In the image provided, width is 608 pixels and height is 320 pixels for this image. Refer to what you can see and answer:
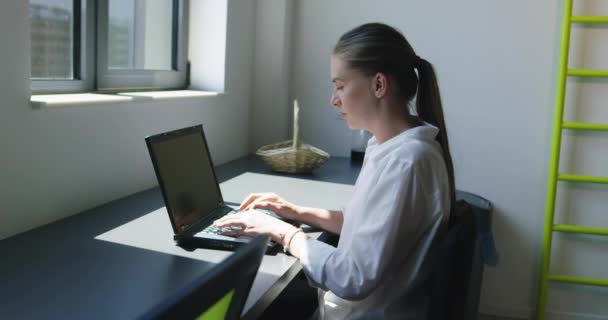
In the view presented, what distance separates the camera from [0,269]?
1.21 m

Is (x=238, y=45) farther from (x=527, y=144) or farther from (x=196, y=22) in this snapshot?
(x=527, y=144)

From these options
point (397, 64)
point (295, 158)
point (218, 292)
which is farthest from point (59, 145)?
point (218, 292)

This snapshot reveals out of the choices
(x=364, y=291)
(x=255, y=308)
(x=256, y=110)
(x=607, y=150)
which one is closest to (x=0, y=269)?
(x=255, y=308)

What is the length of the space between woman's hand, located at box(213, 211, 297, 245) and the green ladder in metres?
1.73

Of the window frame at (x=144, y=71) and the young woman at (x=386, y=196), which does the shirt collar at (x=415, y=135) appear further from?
the window frame at (x=144, y=71)

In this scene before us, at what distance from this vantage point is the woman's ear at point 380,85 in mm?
1316

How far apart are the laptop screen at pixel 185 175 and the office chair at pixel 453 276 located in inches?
25.6

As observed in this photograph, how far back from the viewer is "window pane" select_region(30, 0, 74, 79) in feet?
5.55

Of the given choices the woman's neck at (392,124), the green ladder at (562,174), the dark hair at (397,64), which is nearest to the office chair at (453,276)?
the dark hair at (397,64)

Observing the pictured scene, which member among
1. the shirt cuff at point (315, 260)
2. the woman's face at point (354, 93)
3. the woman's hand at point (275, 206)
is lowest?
the shirt cuff at point (315, 260)

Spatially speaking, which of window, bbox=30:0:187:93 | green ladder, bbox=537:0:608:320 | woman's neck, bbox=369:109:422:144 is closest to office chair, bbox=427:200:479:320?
woman's neck, bbox=369:109:422:144

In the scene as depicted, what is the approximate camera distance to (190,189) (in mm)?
1560

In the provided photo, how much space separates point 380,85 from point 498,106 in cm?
173

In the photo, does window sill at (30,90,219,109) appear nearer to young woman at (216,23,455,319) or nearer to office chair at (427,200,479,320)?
young woman at (216,23,455,319)
